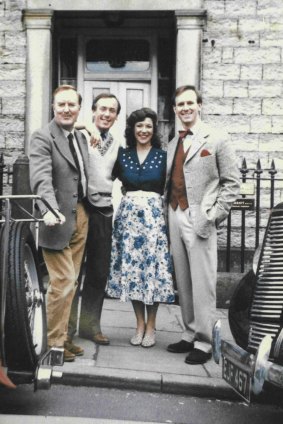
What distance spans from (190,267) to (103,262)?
2.35ft

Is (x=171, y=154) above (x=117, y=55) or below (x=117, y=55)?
below

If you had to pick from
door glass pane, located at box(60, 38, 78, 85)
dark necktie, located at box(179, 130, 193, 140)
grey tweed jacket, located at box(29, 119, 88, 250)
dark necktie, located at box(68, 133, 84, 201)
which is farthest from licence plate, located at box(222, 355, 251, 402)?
door glass pane, located at box(60, 38, 78, 85)

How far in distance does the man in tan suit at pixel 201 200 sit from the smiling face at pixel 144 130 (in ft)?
0.91

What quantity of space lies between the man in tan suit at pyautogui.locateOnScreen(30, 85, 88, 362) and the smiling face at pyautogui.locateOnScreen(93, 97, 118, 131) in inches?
12.3

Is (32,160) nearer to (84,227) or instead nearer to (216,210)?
(84,227)

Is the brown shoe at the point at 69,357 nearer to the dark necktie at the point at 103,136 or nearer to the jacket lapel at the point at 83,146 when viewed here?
the jacket lapel at the point at 83,146

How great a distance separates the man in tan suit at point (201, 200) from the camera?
15.7 feet

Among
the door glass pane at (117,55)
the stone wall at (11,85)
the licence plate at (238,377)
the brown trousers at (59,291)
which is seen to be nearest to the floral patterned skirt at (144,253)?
the brown trousers at (59,291)

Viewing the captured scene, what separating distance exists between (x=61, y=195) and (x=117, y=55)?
5.30 meters

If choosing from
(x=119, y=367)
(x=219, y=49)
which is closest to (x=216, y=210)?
(x=119, y=367)

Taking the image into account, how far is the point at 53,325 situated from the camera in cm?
448

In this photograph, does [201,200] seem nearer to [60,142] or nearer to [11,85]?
[60,142]

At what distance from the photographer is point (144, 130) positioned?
5.08 meters

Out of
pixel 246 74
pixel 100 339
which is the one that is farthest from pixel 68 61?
pixel 100 339
